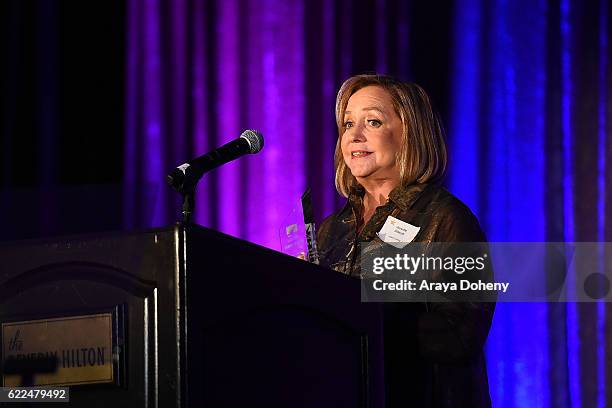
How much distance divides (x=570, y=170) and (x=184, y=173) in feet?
6.49

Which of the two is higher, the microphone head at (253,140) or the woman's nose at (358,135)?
the woman's nose at (358,135)

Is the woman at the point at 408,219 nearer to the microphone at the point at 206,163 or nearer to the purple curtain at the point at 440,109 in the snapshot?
the microphone at the point at 206,163

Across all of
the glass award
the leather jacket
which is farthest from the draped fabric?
the glass award

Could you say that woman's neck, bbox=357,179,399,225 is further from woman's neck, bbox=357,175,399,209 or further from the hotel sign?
the hotel sign

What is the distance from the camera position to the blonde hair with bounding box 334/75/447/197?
7.70 ft

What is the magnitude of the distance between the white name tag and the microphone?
0.53 meters

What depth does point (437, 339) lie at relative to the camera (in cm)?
199

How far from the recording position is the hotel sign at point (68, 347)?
1245mm

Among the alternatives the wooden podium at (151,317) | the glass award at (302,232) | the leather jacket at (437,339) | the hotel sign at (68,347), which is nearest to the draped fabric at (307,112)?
the leather jacket at (437,339)

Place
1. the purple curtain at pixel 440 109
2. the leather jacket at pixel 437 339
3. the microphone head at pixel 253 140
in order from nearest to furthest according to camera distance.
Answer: the microphone head at pixel 253 140, the leather jacket at pixel 437 339, the purple curtain at pixel 440 109

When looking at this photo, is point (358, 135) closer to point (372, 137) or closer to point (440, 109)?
point (372, 137)

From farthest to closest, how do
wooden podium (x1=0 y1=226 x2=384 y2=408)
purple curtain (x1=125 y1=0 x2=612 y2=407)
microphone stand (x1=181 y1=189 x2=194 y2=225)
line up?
purple curtain (x1=125 y1=0 x2=612 y2=407) → microphone stand (x1=181 y1=189 x2=194 y2=225) → wooden podium (x1=0 y1=226 x2=384 y2=408)

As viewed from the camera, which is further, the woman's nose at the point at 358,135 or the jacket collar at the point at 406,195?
the woman's nose at the point at 358,135

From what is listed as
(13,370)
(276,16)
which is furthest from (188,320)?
(276,16)
